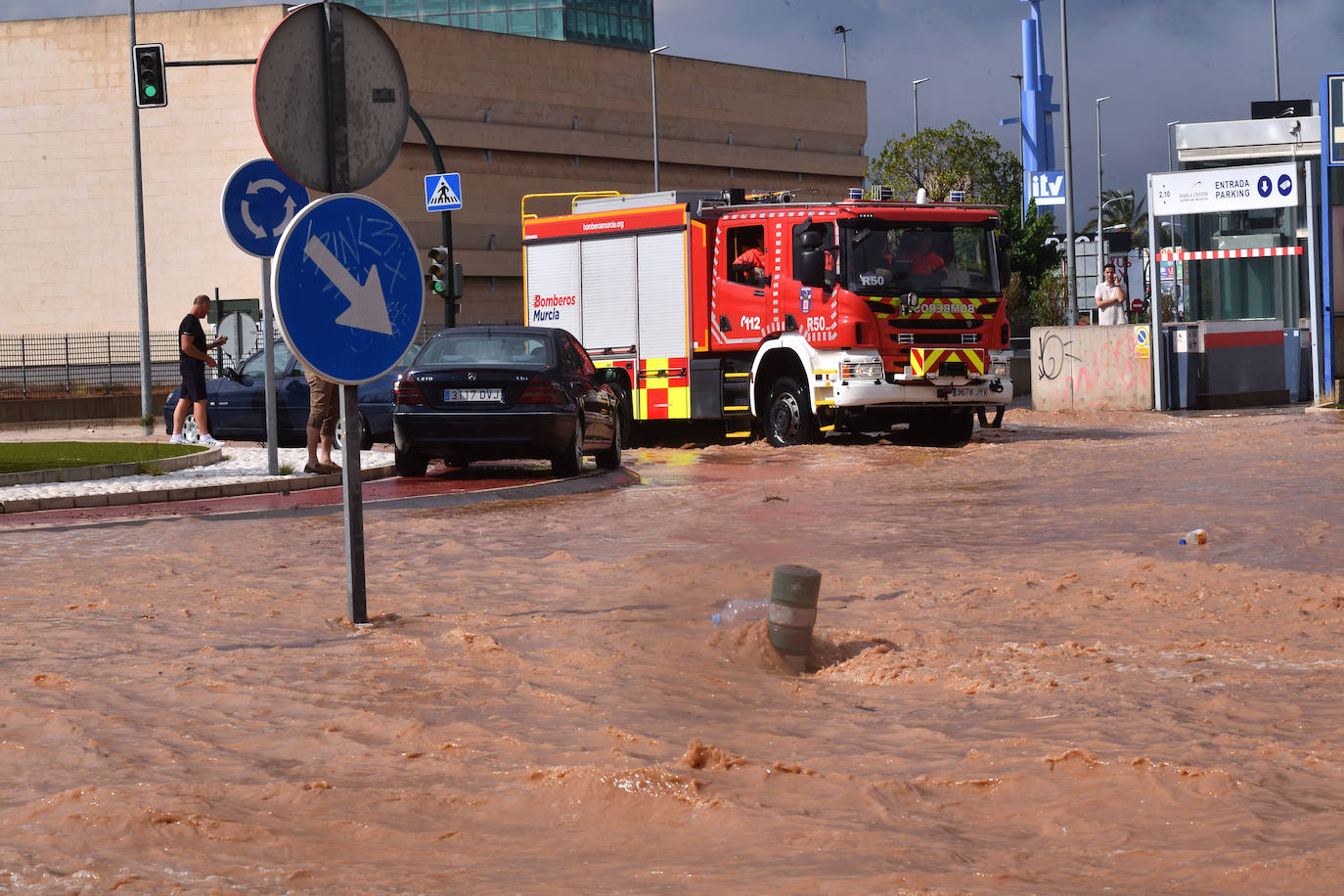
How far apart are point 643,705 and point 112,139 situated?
4872 cm

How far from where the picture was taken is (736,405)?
2192 centimetres

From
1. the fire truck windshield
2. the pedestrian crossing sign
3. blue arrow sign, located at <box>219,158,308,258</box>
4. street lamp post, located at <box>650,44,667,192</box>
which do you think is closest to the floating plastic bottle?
blue arrow sign, located at <box>219,158,308,258</box>

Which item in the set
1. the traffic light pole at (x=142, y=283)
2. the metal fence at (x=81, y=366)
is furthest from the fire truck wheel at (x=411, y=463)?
the metal fence at (x=81, y=366)

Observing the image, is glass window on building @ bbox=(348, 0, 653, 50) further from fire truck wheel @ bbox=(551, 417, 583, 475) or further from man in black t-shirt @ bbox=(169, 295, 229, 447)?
fire truck wheel @ bbox=(551, 417, 583, 475)

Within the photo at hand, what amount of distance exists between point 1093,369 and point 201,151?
102ft

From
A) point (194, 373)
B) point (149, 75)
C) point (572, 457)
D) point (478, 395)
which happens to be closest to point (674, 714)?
point (478, 395)

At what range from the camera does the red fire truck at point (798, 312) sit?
20.3 m

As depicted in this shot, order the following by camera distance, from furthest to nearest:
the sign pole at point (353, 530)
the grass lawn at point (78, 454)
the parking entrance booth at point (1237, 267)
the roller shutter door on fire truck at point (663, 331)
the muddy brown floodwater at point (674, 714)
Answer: the parking entrance booth at point (1237, 267), the roller shutter door on fire truck at point (663, 331), the grass lawn at point (78, 454), the sign pole at point (353, 530), the muddy brown floodwater at point (674, 714)

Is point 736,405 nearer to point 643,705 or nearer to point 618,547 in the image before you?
point 618,547

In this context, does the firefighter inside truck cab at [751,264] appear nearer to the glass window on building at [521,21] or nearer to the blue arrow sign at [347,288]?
the blue arrow sign at [347,288]

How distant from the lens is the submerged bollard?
691 centimetres

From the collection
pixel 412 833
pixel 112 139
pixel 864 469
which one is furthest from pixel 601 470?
pixel 112 139

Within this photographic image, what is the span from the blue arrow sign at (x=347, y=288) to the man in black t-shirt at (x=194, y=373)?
41.9 ft

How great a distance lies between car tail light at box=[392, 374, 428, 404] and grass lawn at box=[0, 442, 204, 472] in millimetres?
2944
